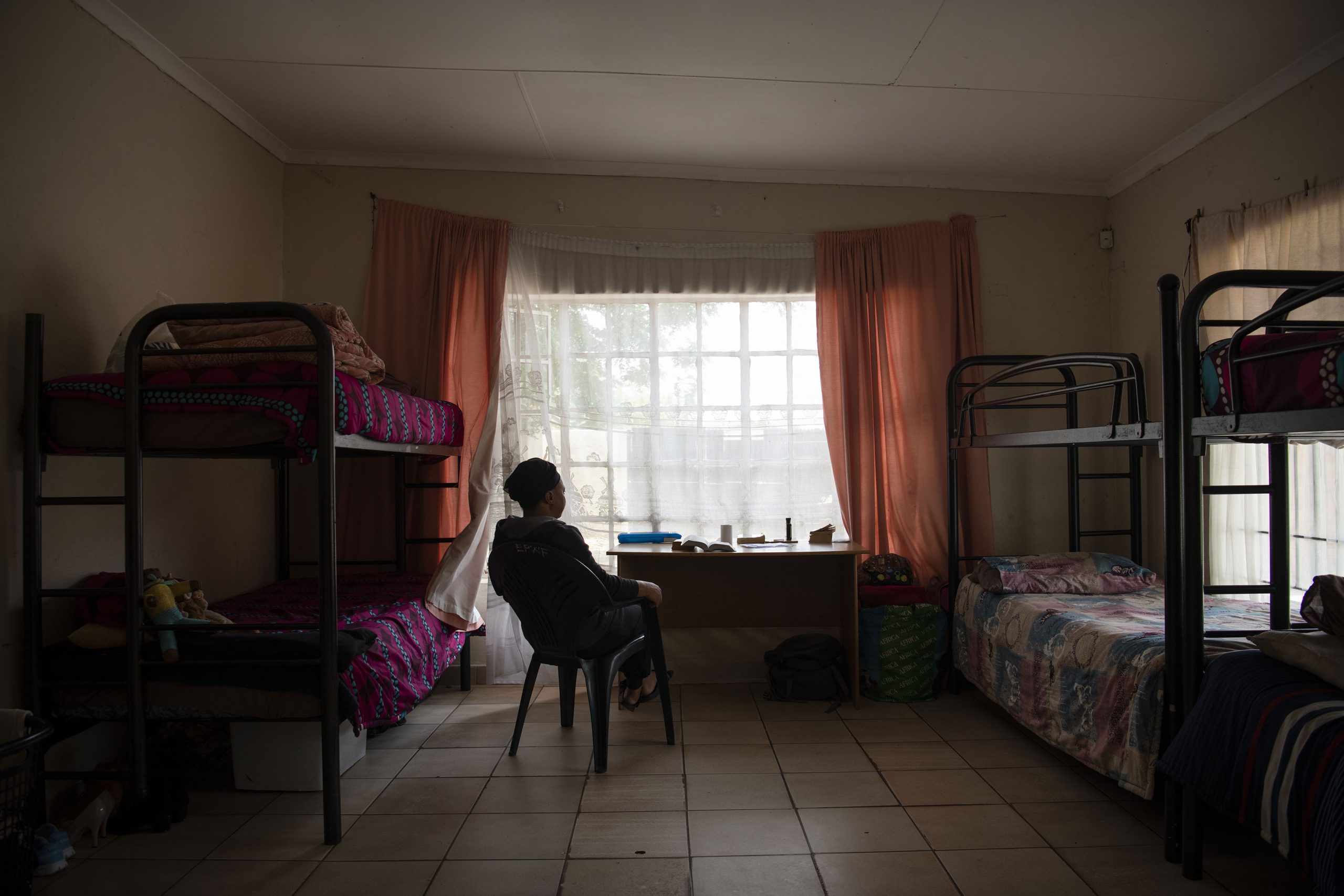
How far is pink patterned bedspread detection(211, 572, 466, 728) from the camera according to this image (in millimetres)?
2629

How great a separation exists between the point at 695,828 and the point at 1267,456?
2942mm

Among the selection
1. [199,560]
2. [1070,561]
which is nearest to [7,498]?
[199,560]

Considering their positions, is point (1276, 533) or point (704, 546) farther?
point (704, 546)

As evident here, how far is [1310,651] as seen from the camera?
6.17 feet

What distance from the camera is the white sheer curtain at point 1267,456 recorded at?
3047 mm

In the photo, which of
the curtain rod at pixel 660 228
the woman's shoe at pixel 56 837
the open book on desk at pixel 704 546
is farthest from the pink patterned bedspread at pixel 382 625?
the curtain rod at pixel 660 228

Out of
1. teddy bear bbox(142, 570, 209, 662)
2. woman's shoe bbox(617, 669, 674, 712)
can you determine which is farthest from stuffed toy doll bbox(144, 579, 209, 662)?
woman's shoe bbox(617, 669, 674, 712)

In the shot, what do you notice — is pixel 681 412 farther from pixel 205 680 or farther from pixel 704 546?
pixel 205 680

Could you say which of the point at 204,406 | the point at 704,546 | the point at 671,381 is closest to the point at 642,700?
the point at 704,546

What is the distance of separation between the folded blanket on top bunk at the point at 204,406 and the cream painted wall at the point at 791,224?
70.0 inches

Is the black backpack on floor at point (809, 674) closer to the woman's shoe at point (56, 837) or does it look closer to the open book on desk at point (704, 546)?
the open book on desk at point (704, 546)

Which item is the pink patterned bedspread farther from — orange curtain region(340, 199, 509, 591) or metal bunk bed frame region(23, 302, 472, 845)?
orange curtain region(340, 199, 509, 591)

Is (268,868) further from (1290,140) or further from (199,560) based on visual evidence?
(1290,140)

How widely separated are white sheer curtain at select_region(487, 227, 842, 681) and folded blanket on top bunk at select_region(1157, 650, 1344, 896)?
2317mm
